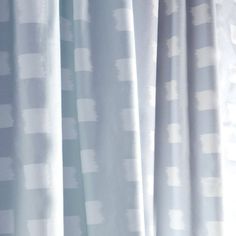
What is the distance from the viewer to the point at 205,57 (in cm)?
101

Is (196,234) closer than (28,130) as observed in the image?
No

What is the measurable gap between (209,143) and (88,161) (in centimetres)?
34

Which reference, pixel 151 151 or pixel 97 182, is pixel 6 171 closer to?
pixel 97 182

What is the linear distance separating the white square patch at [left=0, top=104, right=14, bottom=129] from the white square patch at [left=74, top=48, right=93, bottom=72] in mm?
164

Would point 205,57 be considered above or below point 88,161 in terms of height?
above

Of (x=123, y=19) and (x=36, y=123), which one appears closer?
(x=36, y=123)

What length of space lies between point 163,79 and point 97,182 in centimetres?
37

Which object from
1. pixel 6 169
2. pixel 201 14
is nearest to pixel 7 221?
pixel 6 169

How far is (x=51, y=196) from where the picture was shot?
26.2 inches

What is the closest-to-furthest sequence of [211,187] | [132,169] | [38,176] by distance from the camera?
[38,176] < [132,169] < [211,187]

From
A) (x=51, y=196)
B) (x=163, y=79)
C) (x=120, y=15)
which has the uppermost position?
(x=120, y=15)

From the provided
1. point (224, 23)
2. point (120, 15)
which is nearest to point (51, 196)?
point (120, 15)

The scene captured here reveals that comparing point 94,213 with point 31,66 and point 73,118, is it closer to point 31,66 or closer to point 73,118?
point 73,118

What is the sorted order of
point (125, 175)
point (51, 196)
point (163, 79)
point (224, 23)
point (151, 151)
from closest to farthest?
point (51, 196)
point (125, 175)
point (151, 151)
point (163, 79)
point (224, 23)
